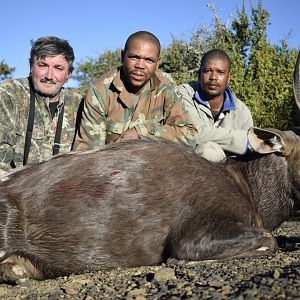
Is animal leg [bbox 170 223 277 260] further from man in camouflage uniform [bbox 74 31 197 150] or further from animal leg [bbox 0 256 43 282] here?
man in camouflage uniform [bbox 74 31 197 150]

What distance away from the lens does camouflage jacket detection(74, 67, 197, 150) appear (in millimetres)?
6691

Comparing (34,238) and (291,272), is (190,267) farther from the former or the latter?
(34,238)

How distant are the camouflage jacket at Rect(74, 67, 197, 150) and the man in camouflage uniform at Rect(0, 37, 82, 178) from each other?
18.5 inches

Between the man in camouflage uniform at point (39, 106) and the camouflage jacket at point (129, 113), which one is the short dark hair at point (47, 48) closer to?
the man in camouflage uniform at point (39, 106)

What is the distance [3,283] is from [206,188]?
1.90 metres

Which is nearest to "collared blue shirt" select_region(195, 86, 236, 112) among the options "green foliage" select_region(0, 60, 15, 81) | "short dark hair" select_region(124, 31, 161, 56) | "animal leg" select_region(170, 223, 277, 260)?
"short dark hair" select_region(124, 31, 161, 56)

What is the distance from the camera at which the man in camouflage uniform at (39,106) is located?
6914 mm

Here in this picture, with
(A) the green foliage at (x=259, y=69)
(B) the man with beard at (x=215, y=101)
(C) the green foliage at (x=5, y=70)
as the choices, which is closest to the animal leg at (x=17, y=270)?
(B) the man with beard at (x=215, y=101)

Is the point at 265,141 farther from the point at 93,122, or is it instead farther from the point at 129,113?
the point at 93,122

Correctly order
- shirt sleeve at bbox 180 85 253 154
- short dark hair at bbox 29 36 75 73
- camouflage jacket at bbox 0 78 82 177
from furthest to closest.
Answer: shirt sleeve at bbox 180 85 253 154, short dark hair at bbox 29 36 75 73, camouflage jacket at bbox 0 78 82 177

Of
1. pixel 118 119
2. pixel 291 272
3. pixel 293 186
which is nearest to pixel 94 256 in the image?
pixel 291 272

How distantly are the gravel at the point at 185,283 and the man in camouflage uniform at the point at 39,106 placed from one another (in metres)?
2.54

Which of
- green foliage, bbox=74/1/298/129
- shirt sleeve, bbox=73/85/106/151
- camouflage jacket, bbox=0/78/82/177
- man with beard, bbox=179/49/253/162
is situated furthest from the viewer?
green foliage, bbox=74/1/298/129

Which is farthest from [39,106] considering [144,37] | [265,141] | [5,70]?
[5,70]
